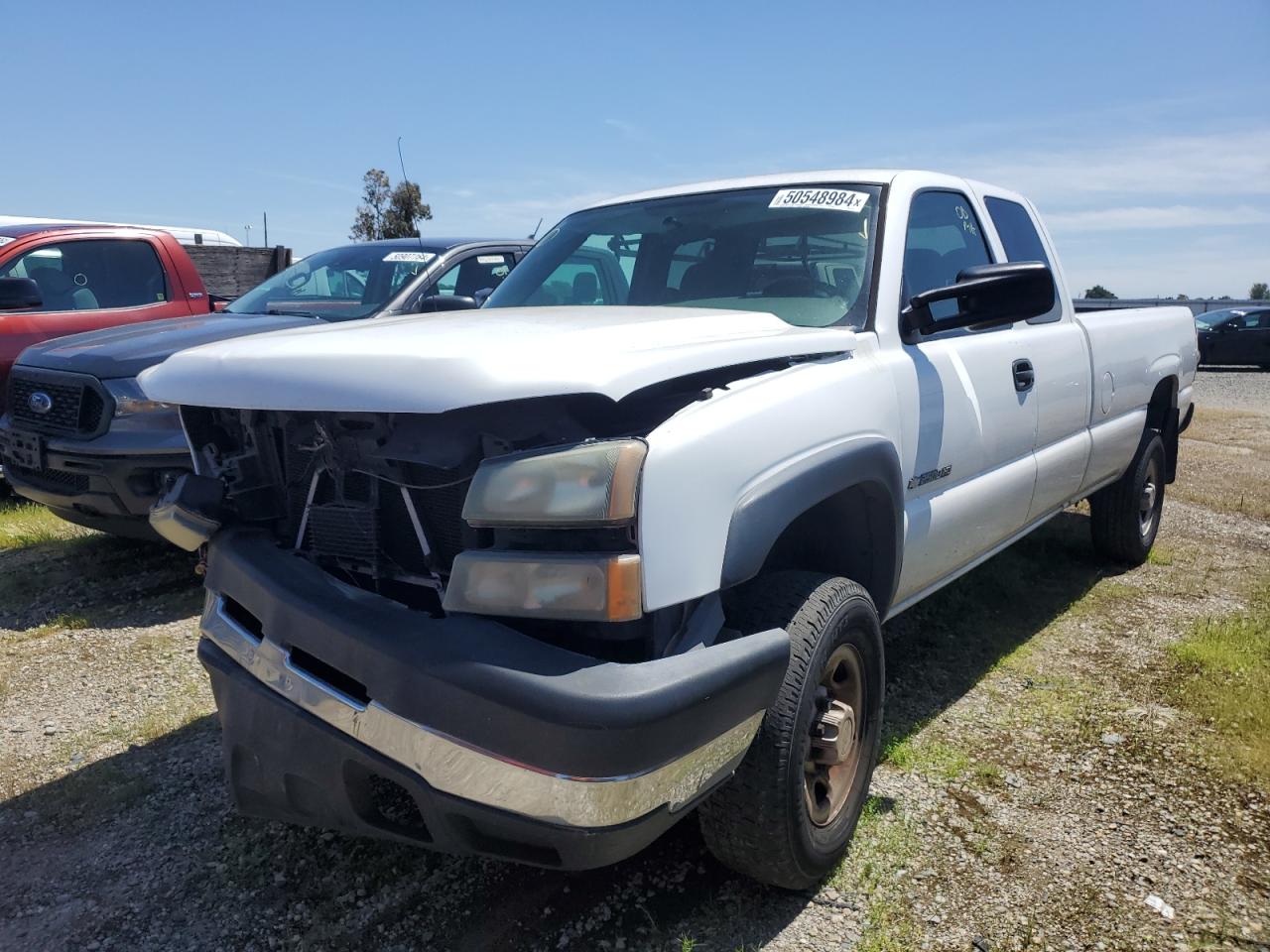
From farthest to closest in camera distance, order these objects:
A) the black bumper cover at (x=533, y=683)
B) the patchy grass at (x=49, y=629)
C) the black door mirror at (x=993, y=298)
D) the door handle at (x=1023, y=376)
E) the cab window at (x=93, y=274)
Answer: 1. the cab window at (x=93, y=274)
2. the patchy grass at (x=49, y=629)
3. the door handle at (x=1023, y=376)
4. the black door mirror at (x=993, y=298)
5. the black bumper cover at (x=533, y=683)

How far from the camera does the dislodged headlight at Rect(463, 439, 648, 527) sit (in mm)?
1881

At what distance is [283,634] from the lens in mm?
2168

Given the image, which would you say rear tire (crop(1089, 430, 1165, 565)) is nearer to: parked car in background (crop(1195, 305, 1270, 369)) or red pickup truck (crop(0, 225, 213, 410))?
red pickup truck (crop(0, 225, 213, 410))

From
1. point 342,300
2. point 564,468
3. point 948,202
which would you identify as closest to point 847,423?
point 564,468

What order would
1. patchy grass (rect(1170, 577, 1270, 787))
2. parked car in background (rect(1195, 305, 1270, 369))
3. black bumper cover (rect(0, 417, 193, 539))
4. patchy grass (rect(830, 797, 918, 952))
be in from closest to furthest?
patchy grass (rect(830, 797, 918, 952)) < patchy grass (rect(1170, 577, 1270, 787)) < black bumper cover (rect(0, 417, 193, 539)) < parked car in background (rect(1195, 305, 1270, 369))

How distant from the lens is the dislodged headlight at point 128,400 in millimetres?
4836

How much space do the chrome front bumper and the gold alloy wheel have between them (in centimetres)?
40

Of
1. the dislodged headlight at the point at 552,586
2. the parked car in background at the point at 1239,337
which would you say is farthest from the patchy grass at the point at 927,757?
the parked car in background at the point at 1239,337

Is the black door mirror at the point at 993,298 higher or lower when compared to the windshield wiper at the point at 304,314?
higher

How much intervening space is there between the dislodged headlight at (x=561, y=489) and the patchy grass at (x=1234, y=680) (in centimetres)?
251

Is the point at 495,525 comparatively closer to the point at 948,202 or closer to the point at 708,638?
the point at 708,638

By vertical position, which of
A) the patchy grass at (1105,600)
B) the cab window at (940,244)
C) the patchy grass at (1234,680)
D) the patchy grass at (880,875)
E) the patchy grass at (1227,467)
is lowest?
the patchy grass at (1227,467)

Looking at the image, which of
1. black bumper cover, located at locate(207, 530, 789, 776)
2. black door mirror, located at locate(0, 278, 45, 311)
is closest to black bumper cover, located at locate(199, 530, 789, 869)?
black bumper cover, located at locate(207, 530, 789, 776)

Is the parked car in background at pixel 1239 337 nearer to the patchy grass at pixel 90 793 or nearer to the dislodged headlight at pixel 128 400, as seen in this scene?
the dislodged headlight at pixel 128 400
